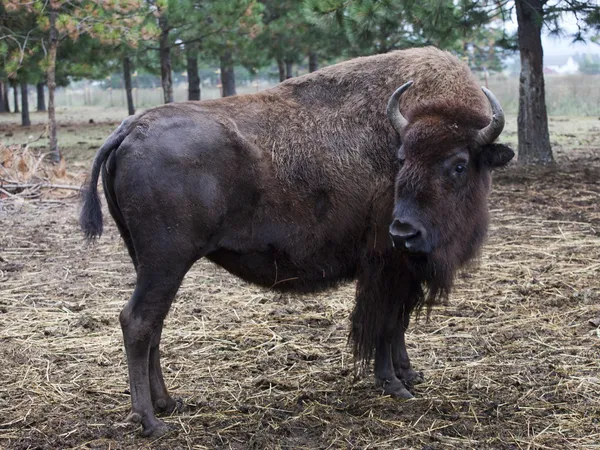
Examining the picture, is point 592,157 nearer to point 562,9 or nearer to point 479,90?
point 562,9

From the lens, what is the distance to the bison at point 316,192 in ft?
13.6

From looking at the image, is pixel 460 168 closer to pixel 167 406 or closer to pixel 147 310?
pixel 147 310

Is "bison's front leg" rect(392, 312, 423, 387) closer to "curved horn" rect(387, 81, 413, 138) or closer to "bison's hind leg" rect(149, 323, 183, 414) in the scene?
"curved horn" rect(387, 81, 413, 138)

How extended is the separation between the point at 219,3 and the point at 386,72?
13.9 meters

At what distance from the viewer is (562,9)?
11977 millimetres

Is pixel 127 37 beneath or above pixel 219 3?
beneath

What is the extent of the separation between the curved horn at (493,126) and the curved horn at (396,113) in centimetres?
48

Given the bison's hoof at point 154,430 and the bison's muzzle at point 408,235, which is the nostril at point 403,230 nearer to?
the bison's muzzle at point 408,235

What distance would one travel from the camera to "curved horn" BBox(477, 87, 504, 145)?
4.26 meters

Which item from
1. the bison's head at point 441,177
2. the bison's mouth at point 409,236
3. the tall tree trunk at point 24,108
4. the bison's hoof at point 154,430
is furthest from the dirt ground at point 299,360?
the tall tree trunk at point 24,108

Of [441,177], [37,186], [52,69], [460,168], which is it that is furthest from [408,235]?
[52,69]

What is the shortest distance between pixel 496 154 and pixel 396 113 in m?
0.69

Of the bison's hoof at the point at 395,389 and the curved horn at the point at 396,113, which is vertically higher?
the curved horn at the point at 396,113

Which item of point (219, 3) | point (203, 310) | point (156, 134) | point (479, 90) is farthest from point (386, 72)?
point (219, 3)
